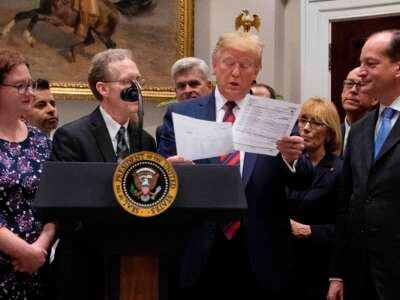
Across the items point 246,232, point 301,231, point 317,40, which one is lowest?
point 301,231

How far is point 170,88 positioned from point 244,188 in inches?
126

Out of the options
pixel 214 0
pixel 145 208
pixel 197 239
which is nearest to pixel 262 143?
pixel 197 239

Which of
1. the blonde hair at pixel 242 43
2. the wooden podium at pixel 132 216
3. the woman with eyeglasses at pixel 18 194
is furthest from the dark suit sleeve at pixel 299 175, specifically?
the woman with eyeglasses at pixel 18 194

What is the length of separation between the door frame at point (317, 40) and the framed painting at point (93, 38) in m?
1.01

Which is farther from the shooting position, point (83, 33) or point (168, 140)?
point (83, 33)

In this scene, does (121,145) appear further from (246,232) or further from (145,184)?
(145,184)

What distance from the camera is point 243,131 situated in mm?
2166

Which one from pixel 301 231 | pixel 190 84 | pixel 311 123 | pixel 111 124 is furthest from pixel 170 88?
A: pixel 111 124

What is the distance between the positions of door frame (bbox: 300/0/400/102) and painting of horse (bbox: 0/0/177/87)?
3.79 ft

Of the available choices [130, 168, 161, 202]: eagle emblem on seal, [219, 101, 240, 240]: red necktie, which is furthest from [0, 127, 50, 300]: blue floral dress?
[130, 168, 161, 202]: eagle emblem on seal

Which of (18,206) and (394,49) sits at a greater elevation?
(394,49)

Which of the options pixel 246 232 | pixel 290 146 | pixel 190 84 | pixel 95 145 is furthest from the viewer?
pixel 190 84

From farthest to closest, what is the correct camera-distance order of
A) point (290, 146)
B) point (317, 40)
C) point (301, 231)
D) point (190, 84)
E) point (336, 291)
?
point (317, 40) → point (190, 84) → point (301, 231) → point (336, 291) → point (290, 146)

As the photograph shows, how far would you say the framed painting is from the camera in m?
5.07
